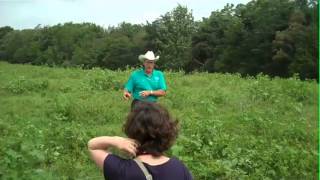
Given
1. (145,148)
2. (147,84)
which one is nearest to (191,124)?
(147,84)

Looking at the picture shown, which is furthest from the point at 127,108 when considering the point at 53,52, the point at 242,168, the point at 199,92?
the point at 53,52

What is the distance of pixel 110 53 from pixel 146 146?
60037 mm

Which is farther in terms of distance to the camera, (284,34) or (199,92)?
(284,34)

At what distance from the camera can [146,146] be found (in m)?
2.84

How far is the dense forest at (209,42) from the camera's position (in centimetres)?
4114

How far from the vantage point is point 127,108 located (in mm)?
11797

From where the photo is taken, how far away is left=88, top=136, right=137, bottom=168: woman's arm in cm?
283

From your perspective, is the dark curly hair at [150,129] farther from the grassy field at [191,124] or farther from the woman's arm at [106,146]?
the grassy field at [191,124]

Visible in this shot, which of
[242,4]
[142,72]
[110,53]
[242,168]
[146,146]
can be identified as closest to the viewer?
[146,146]

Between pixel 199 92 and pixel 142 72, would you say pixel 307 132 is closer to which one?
pixel 142 72

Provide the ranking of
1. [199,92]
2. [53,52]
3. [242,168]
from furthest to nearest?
[53,52], [199,92], [242,168]

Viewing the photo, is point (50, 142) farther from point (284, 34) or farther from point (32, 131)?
point (284, 34)

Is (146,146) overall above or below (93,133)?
above

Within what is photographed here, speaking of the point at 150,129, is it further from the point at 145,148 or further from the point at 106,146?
the point at 106,146
